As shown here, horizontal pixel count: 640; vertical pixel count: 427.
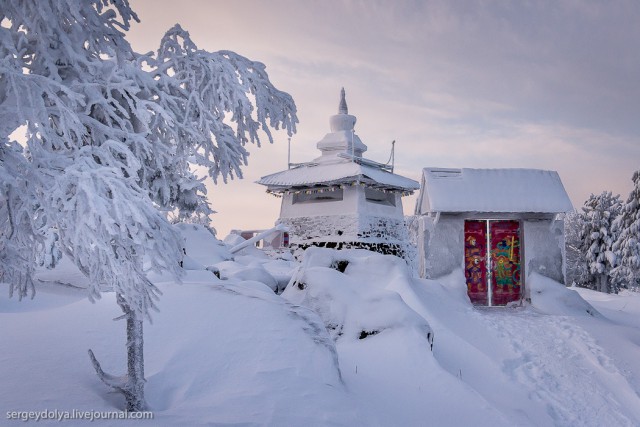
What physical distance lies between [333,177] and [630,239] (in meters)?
16.7

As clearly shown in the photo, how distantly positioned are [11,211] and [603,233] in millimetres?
29568

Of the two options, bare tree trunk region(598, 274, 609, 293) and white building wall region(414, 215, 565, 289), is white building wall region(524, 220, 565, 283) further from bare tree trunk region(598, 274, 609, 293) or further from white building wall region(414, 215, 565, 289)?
bare tree trunk region(598, 274, 609, 293)

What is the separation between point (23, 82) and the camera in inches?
118

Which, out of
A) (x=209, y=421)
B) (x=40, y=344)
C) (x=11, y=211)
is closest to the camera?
(x=11, y=211)

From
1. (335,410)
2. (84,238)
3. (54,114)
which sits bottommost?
(335,410)

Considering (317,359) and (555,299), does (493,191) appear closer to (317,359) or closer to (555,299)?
(555,299)

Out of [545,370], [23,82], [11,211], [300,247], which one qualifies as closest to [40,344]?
[11,211]

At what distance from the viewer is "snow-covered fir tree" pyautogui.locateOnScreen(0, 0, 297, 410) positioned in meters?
3.03

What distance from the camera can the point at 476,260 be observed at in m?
13.5

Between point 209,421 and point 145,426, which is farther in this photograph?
point 209,421

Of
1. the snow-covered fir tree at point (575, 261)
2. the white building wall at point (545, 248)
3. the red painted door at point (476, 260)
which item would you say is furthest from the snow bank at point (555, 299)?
the snow-covered fir tree at point (575, 261)

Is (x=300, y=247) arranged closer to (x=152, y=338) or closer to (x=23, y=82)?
(x=152, y=338)

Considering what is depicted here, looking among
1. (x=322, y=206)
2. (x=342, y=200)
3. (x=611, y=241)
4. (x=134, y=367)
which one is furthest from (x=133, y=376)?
(x=611, y=241)

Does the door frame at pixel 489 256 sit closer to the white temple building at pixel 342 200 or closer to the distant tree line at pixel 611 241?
the white temple building at pixel 342 200
